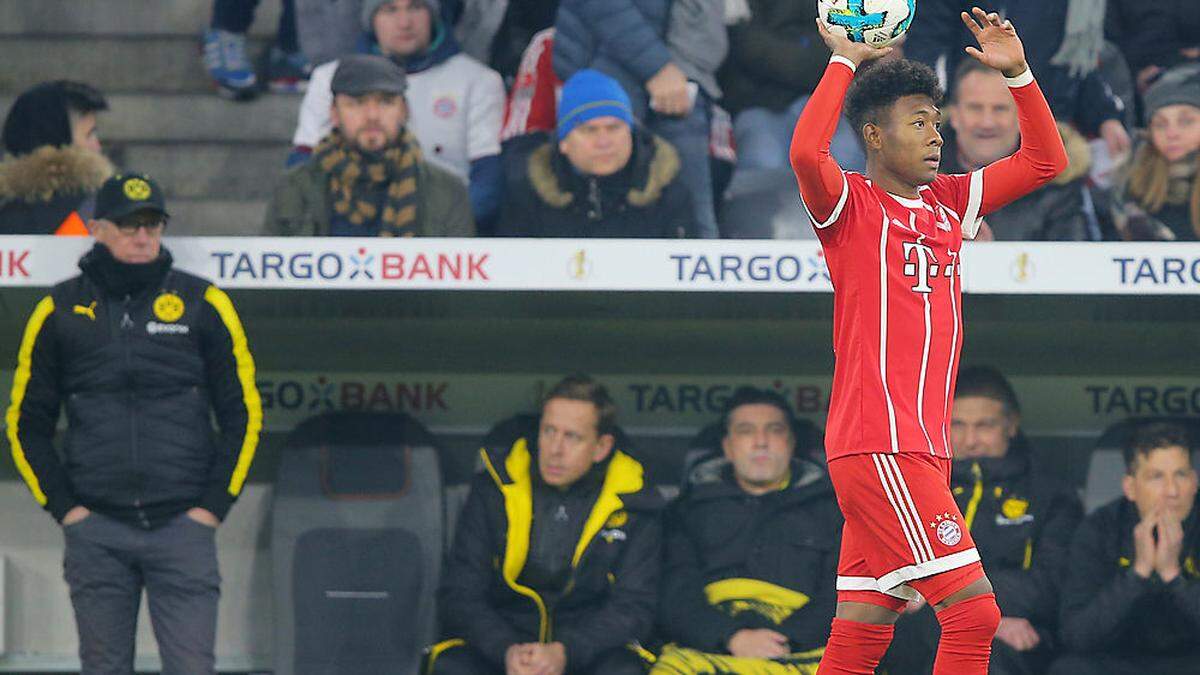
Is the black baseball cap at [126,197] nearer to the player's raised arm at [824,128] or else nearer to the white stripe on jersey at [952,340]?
the player's raised arm at [824,128]

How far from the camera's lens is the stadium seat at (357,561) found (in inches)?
274

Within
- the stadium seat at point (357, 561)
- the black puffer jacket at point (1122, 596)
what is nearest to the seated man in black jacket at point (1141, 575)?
the black puffer jacket at point (1122, 596)

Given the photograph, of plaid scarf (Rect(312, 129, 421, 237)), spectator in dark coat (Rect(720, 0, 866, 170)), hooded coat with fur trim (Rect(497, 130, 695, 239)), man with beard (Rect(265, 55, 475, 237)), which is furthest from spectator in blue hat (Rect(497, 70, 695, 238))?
spectator in dark coat (Rect(720, 0, 866, 170))

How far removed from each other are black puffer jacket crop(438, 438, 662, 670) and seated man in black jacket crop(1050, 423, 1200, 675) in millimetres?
1438

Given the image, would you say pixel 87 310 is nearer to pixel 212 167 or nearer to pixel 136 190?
pixel 136 190

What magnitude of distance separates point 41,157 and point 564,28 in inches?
76.8

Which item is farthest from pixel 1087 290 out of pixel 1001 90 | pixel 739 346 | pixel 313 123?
pixel 313 123

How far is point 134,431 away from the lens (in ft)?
20.0

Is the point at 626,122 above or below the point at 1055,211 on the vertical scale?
above

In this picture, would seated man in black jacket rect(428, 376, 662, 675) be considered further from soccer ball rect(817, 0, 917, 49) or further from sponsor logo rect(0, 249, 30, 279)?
soccer ball rect(817, 0, 917, 49)

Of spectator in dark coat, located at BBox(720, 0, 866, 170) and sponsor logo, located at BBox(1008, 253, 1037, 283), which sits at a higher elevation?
spectator in dark coat, located at BBox(720, 0, 866, 170)

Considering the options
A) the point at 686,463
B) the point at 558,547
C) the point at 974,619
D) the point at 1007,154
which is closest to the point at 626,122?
the point at 686,463

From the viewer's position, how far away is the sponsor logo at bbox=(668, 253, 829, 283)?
6344 mm

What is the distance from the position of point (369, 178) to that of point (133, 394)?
1.16 m
